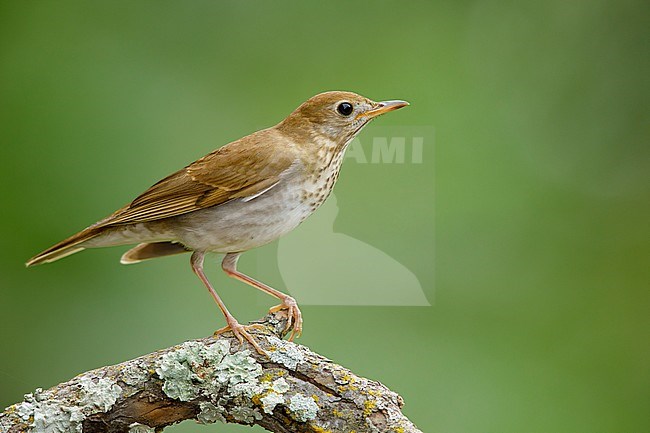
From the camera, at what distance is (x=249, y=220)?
9.34ft

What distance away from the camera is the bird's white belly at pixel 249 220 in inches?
112

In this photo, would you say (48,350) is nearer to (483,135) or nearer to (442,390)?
(442,390)

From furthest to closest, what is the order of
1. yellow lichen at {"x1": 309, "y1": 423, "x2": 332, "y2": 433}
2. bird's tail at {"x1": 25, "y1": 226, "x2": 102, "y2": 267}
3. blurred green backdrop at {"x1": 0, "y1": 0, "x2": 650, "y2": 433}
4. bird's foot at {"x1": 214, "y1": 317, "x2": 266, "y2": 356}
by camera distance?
1. blurred green backdrop at {"x1": 0, "y1": 0, "x2": 650, "y2": 433}
2. bird's tail at {"x1": 25, "y1": 226, "x2": 102, "y2": 267}
3. bird's foot at {"x1": 214, "y1": 317, "x2": 266, "y2": 356}
4. yellow lichen at {"x1": 309, "y1": 423, "x2": 332, "y2": 433}

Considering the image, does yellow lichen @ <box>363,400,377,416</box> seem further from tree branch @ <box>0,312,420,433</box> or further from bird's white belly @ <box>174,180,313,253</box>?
bird's white belly @ <box>174,180,313,253</box>

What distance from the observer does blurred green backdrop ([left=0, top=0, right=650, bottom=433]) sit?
3.90 m

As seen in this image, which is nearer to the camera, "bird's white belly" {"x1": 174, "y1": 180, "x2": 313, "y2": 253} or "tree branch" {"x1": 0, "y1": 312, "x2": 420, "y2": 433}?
"tree branch" {"x1": 0, "y1": 312, "x2": 420, "y2": 433}

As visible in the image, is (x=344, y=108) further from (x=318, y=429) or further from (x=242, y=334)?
(x=318, y=429)

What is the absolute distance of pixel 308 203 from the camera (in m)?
2.87

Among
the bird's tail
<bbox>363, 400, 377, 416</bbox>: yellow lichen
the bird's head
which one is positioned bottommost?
<bbox>363, 400, 377, 416</bbox>: yellow lichen

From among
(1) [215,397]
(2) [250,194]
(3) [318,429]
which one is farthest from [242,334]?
(2) [250,194]

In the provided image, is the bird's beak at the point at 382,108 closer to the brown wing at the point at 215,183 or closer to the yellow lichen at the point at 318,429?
the brown wing at the point at 215,183

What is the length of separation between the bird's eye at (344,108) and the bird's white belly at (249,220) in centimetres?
33

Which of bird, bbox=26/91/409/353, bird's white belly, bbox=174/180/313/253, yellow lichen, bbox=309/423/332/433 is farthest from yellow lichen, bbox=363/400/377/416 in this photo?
bird's white belly, bbox=174/180/313/253

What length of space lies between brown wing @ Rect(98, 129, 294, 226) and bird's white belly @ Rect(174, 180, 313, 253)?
3 centimetres
